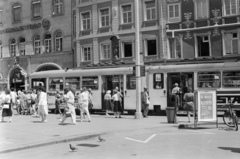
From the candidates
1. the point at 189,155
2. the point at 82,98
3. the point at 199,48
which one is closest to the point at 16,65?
the point at 199,48

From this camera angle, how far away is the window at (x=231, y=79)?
2141cm

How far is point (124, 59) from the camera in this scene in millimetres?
34344

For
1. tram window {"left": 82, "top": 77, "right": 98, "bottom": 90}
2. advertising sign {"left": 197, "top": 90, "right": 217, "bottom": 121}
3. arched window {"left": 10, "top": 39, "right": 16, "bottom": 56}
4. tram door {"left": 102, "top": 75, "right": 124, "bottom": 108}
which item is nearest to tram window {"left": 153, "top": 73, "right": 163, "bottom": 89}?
tram door {"left": 102, "top": 75, "right": 124, "bottom": 108}

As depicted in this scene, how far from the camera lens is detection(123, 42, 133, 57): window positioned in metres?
34.3

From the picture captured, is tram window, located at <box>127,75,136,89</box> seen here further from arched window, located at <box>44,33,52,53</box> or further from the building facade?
arched window, located at <box>44,33,52,53</box>

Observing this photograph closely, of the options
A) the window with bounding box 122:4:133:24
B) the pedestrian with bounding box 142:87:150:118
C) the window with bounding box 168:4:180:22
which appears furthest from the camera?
the window with bounding box 122:4:133:24

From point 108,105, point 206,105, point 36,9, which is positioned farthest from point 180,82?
point 36,9

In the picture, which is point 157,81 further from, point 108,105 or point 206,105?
point 206,105

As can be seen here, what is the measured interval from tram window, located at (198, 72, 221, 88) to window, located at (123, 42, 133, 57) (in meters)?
12.4

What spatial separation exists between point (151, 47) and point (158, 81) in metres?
9.32

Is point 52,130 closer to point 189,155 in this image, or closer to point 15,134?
point 15,134

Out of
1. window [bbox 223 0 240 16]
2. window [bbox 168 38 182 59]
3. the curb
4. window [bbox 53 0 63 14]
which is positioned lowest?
the curb

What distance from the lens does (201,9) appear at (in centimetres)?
3059

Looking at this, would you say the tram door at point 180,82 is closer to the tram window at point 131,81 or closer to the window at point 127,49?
the tram window at point 131,81
